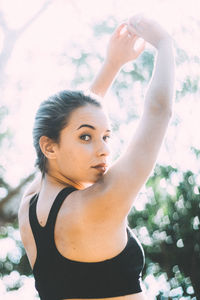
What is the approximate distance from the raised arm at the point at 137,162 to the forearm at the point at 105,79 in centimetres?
92

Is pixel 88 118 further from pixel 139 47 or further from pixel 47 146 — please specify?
pixel 139 47

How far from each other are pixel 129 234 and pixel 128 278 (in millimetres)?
171

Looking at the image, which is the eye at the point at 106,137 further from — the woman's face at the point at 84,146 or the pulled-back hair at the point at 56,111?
the pulled-back hair at the point at 56,111

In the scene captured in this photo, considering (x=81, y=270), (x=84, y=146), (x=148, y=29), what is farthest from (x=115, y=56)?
(x=81, y=270)

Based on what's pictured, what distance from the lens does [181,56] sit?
7.13m

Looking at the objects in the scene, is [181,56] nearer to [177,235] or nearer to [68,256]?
[177,235]

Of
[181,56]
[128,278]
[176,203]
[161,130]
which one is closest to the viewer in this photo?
[161,130]

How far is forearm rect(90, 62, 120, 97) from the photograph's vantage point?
245 centimetres

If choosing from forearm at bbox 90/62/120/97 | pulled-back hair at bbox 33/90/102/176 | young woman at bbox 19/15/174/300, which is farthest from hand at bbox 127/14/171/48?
forearm at bbox 90/62/120/97

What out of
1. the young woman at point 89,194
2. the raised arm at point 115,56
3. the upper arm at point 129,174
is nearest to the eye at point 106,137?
the young woman at point 89,194

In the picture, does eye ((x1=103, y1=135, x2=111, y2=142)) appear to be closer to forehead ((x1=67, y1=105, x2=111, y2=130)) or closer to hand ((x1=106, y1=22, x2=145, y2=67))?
forehead ((x1=67, y1=105, x2=111, y2=130))

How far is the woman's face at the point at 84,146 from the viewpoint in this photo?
1.60 metres

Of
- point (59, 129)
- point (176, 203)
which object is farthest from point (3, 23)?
point (59, 129)

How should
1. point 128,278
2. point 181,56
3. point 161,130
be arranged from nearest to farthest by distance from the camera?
1. point 161,130
2. point 128,278
3. point 181,56
